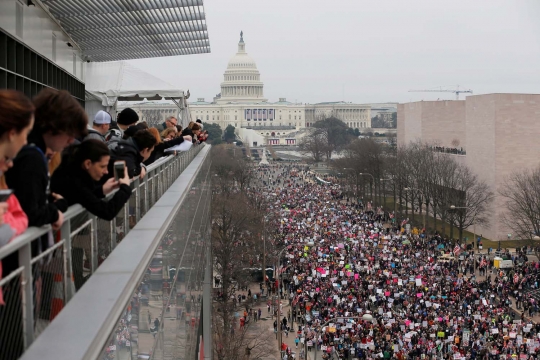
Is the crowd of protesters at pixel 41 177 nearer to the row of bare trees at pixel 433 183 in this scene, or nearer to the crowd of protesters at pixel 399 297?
the crowd of protesters at pixel 399 297

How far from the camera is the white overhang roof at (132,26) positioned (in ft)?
71.4

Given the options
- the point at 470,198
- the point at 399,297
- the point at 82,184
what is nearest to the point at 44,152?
the point at 82,184

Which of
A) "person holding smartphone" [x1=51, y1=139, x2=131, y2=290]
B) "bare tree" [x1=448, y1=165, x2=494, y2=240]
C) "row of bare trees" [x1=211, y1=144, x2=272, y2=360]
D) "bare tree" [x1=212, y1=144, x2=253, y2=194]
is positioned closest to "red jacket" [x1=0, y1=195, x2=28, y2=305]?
"person holding smartphone" [x1=51, y1=139, x2=131, y2=290]

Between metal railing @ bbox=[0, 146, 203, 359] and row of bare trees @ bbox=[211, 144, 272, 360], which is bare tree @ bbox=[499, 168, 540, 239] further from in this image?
metal railing @ bbox=[0, 146, 203, 359]

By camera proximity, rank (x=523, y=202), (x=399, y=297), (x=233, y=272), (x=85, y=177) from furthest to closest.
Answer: (x=523, y=202) → (x=233, y=272) → (x=399, y=297) → (x=85, y=177)

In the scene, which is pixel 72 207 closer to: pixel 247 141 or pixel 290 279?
pixel 290 279

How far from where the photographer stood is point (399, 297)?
31.8m

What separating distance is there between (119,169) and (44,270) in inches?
52.8

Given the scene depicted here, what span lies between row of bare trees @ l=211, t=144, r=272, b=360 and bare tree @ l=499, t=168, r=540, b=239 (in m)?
15.7

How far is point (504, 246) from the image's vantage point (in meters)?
52.5

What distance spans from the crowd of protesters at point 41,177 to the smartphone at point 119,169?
13 millimetres

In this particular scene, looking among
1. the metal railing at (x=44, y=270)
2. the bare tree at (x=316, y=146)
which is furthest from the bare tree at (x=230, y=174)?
the metal railing at (x=44, y=270)

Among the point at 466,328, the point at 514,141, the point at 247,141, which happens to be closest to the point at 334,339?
the point at 466,328

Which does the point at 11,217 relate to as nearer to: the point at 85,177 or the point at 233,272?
the point at 85,177
